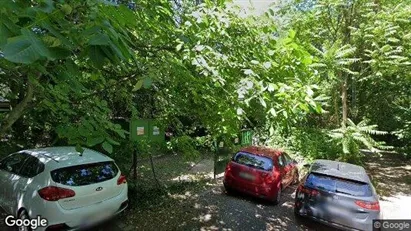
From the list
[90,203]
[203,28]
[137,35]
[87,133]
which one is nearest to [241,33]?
[203,28]

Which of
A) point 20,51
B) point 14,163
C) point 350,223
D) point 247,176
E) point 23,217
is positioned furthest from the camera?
point 247,176

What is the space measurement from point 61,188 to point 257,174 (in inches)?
179

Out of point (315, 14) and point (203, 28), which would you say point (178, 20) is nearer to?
point (203, 28)

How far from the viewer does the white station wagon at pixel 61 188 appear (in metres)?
4.32

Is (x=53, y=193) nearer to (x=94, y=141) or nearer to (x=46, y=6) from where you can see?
(x=94, y=141)

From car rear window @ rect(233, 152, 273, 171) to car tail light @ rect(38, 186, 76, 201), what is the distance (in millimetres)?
4407

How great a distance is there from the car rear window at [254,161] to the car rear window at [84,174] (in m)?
3.46

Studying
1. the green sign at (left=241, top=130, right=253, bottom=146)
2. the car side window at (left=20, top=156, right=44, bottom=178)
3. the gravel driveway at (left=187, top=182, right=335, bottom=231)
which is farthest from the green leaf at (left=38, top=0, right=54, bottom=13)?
the green sign at (left=241, top=130, right=253, bottom=146)

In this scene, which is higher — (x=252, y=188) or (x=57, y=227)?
(x=57, y=227)

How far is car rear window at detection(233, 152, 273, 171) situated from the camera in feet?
23.5

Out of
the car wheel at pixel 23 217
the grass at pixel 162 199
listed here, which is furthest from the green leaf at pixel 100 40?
the grass at pixel 162 199

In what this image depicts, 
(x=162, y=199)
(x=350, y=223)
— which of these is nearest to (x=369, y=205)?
(x=350, y=223)

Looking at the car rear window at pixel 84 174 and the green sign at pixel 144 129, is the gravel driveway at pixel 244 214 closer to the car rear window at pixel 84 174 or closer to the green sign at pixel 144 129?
the green sign at pixel 144 129

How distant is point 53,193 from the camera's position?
4293mm
